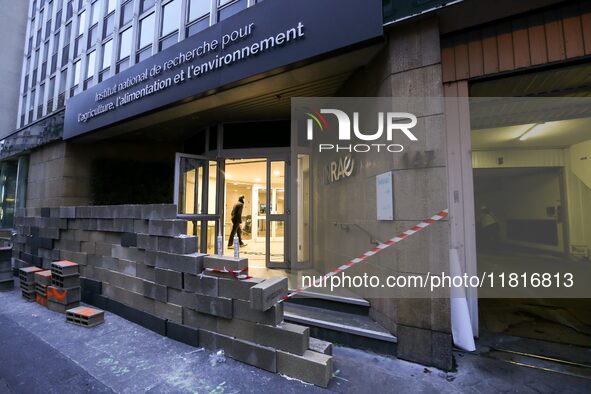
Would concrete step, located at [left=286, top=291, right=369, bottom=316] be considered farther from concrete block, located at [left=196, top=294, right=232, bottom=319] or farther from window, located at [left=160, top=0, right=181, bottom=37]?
window, located at [left=160, top=0, right=181, bottom=37]

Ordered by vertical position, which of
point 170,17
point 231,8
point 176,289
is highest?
point 170,17

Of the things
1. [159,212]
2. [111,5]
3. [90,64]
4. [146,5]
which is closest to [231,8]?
[146,5]

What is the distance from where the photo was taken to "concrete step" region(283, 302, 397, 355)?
325 centimetres

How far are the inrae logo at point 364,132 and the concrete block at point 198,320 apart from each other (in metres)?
2.97

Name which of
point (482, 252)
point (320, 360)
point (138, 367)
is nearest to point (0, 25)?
point (138, 367)

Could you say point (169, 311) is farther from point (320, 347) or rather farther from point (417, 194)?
point (417, 194)

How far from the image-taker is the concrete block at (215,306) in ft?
10.6

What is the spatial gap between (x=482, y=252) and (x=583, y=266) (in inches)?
119

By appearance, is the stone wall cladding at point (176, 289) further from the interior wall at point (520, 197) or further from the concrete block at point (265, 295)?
the interior wall at point (520, 197)

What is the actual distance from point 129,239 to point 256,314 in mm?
2530

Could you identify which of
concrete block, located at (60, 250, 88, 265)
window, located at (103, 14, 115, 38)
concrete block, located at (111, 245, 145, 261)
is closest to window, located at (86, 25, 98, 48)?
window, located at (103, 14, 115, 38)

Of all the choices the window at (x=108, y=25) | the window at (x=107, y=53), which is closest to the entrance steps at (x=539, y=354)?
the window at (x=107, y=53)

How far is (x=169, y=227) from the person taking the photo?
3781 millimetres

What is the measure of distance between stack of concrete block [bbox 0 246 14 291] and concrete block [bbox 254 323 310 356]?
246 inches
